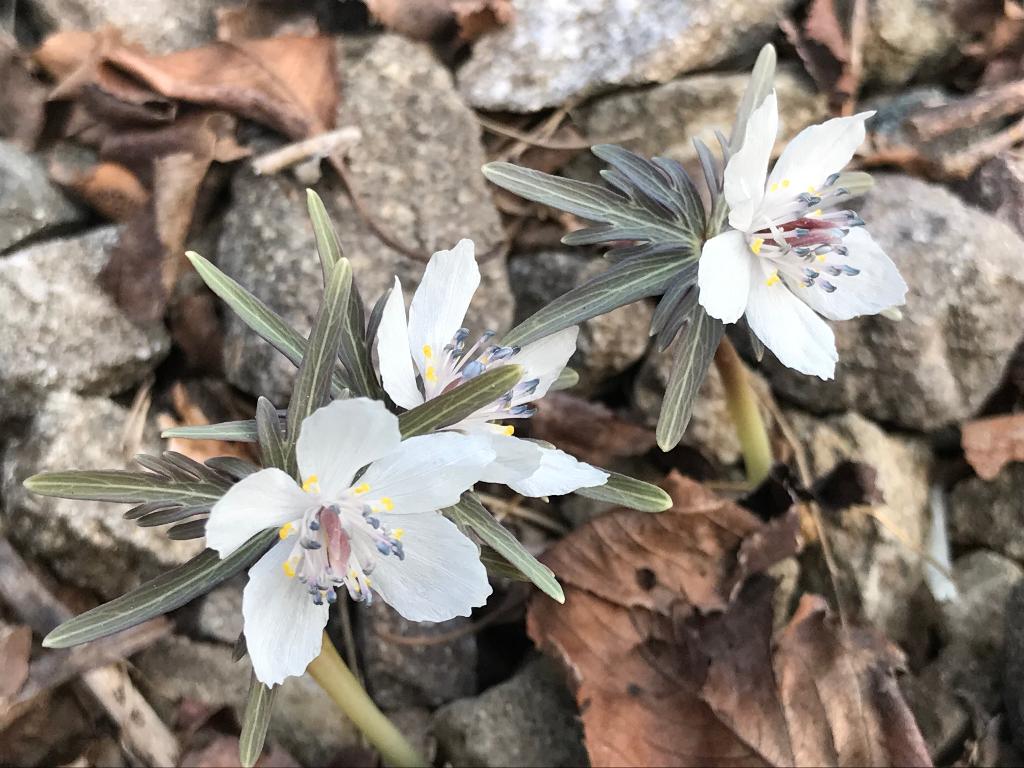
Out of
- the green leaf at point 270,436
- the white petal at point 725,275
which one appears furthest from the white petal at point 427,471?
the white petal at point 725,275

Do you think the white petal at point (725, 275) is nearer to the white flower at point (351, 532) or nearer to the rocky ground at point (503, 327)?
the white flower at point (351, 532)

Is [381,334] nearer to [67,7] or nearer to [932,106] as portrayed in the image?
[67,7]

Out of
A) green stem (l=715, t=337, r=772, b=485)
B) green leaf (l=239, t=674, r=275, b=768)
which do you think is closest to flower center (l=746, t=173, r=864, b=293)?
green stem (l=715, t=337, r=772, b=485)

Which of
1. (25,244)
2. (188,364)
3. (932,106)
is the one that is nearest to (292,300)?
(188,364)

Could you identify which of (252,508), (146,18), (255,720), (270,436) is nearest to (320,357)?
(270,436)

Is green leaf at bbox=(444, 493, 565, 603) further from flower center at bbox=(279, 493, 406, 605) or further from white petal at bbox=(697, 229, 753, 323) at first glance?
white petal at bbox=(697, 229, 753, 323)

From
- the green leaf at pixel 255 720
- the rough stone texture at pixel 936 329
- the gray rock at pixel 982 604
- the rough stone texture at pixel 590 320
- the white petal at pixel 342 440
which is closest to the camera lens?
the white petal at pixel 342 440
